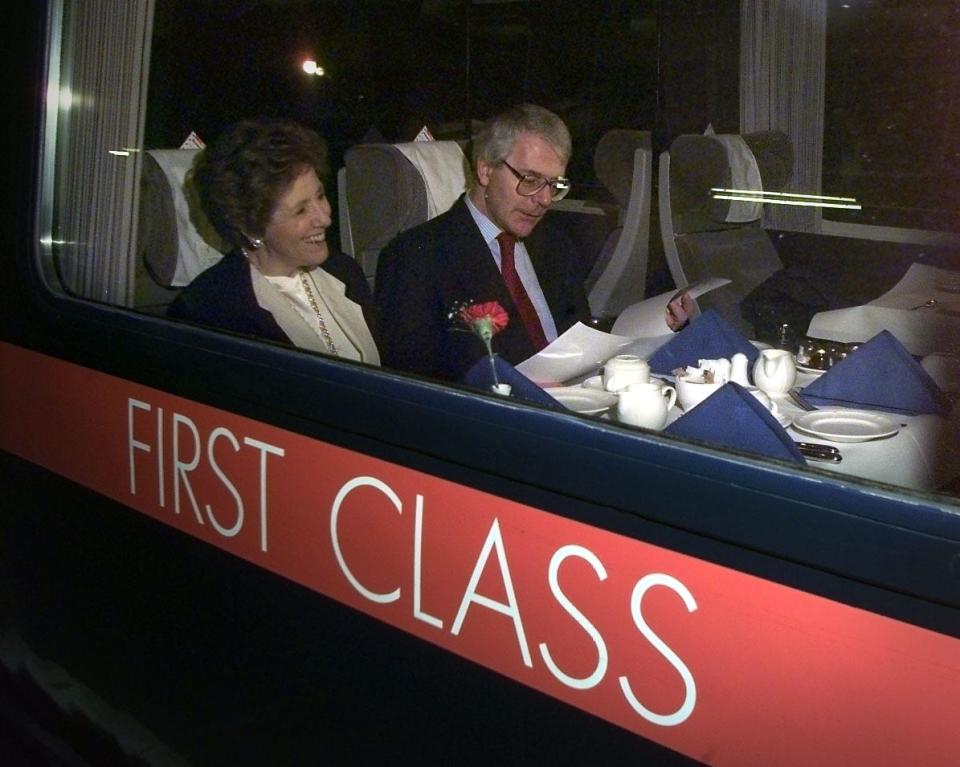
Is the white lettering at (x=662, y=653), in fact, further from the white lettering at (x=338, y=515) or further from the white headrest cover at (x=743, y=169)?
the white headrest cover at (x=743, y=169)

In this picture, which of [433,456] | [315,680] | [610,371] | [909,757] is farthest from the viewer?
[610,371]

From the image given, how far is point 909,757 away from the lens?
1.04 meters

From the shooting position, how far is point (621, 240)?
3.43m

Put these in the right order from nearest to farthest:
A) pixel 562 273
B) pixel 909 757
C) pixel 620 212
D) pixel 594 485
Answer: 1. pixel 909 757
2. pixel 594 485
3. pixel 562 273
4. pixel 620 212

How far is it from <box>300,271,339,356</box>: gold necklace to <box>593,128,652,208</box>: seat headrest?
2.65 ft

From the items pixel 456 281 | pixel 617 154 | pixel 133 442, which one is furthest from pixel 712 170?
pixel 133 442

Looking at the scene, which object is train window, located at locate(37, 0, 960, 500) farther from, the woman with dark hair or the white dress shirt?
the white dress shirt

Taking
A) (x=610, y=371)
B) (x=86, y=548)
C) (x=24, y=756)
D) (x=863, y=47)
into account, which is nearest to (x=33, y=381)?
(x=86, y=548)

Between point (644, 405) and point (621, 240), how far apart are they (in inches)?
65.7

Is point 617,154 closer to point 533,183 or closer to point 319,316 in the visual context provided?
point 533,183

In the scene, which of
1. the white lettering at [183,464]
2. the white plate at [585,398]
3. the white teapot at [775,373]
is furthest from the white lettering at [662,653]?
the white teapot at [775,373]

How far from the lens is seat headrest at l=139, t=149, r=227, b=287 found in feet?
7.34

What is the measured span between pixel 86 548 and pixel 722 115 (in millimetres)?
1688

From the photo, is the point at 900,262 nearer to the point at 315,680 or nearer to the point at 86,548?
the point at 315,680
